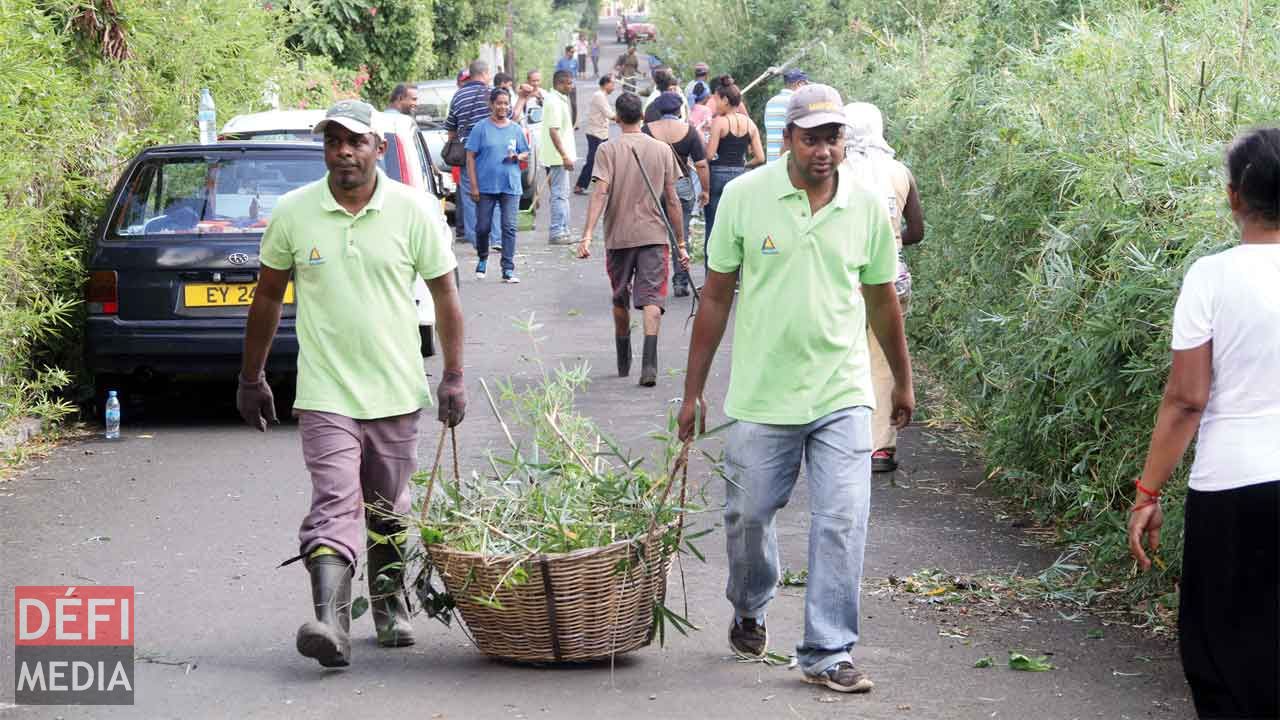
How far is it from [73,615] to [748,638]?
9.05 ft

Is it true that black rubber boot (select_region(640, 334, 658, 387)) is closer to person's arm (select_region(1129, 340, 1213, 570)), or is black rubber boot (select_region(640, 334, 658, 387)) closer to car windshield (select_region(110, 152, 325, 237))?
car windshield (select_region(110, 152, 325, 237))

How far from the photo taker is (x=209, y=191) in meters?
10.2

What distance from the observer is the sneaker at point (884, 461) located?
8.77 m

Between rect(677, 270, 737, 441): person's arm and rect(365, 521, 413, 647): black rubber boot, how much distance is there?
1.20m

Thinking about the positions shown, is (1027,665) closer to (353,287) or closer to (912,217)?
(353,287)

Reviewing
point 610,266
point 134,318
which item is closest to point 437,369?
point 610,266

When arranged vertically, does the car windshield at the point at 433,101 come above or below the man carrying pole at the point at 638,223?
above

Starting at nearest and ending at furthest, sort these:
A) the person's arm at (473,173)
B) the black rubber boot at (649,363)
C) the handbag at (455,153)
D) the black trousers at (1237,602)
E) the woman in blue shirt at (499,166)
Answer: the black trousers at (1237,602) < the black rubber boot at (649,363) < the woman in blue shirt at (499,166) < the person's arm at (473,173) < the handbag at (455,153)

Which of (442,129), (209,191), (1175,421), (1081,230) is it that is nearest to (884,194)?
(1081,230)

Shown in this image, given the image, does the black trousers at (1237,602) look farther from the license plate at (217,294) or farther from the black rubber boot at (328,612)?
the license plate at (217,294)

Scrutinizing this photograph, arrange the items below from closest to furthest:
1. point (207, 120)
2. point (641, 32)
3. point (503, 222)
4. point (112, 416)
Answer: point (112, 416) → point (207, 120) → point (503, 222) → point (641, 32)

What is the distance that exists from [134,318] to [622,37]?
6769cm

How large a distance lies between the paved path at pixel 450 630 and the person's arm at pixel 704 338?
2.35 feet

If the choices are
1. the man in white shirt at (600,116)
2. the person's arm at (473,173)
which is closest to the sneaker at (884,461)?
the person's arm at (473,173)
